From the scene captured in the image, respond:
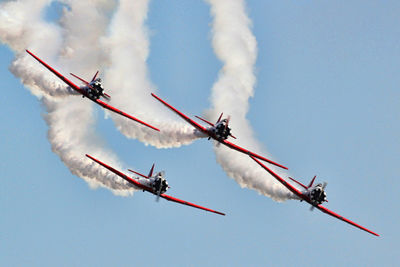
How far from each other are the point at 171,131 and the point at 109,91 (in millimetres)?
7838

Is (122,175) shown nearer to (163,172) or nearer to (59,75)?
(163,172)

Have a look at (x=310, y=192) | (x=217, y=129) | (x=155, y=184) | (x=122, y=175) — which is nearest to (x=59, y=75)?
(x=122, y=175)

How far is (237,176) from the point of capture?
105750mm

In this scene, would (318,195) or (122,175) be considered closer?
(122,175)

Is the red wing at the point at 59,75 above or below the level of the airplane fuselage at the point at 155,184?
above

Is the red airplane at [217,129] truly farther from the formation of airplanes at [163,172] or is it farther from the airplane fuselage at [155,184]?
the airplane fuselage at [155,184]

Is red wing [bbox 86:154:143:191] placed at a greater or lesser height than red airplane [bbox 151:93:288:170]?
lesser

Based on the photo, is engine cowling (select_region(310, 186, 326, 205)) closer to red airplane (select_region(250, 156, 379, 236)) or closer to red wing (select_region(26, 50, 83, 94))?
red airplane (select_region(250, 156, 379, 236))

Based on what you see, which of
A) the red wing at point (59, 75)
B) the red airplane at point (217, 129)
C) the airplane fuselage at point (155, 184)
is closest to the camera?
the red wing at point (59, 75)

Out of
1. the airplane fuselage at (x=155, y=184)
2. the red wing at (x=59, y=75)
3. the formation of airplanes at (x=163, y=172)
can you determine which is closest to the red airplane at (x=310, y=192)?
the formation of airplanes at (x=163, y=172)

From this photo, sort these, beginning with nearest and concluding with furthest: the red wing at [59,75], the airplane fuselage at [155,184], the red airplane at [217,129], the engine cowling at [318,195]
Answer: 1. the red wing at [59,75]
2. the airplane fuselage at [155,184]
3. the red airplane at [217,129]
4. the engine cowling at [318,195]

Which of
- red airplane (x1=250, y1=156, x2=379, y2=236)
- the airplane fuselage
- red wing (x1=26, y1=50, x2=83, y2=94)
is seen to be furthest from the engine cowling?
red wing (x1=26, y1=50, x2=83, y2=94)

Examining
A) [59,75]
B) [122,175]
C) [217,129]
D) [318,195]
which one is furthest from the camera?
[318,195]

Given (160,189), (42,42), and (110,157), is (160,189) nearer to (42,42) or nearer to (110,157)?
(110,157)
